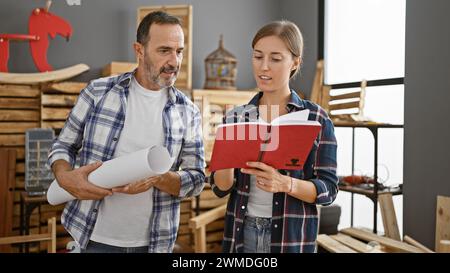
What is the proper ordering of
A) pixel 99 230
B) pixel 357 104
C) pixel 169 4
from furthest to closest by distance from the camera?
pixel 169 4
pixel 357 104
pixel 99 230

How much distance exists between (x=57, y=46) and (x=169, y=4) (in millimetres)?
843

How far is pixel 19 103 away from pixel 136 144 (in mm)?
1806

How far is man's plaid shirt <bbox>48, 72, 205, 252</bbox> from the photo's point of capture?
3.65 feet

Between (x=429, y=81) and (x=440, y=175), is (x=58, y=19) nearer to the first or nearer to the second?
(x=429, y=81)

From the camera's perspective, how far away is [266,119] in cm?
104

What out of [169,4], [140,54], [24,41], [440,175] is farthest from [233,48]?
[140,54]

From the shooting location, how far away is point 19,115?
2.62 metres

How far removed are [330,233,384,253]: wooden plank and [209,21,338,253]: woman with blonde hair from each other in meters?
1.09

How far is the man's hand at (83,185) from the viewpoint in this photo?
0.99 meters

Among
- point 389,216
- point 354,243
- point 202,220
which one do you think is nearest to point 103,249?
point 202,220

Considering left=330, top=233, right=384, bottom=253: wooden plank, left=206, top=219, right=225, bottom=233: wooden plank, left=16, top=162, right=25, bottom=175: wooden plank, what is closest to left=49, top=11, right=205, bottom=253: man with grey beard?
left=330, top=233, right=384, bottom=253: wooden plank

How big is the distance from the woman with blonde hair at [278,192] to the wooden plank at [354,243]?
1.09 meters

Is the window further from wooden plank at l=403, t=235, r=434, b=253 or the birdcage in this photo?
the birdcage

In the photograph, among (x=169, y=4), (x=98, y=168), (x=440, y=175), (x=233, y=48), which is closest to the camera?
(x=98, y=168)
